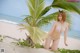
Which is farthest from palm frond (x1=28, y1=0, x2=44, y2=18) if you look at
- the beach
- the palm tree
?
the beach

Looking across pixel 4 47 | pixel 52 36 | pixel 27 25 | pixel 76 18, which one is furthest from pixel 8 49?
pixel 76 18

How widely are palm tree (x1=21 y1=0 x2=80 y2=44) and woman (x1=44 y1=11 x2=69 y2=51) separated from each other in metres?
0.06

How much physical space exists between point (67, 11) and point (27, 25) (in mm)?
565

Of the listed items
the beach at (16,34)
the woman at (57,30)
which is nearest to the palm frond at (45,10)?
the woman at (57,30)

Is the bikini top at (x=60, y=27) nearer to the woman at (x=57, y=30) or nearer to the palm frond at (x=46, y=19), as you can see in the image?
the woman at (x=57, y=30)

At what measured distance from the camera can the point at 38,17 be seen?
268 cm

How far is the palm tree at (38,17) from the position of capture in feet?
8.54

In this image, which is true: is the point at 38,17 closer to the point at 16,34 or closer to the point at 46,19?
the point at 46,19

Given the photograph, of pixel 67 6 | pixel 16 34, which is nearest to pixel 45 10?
pixel 67 6

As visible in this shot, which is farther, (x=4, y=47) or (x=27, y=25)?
(x=4, y=47)

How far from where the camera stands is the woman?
264 cm

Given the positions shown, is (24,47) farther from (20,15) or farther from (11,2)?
(11,2)

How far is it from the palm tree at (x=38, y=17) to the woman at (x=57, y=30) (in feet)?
0.20

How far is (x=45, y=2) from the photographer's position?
8.79 feet
